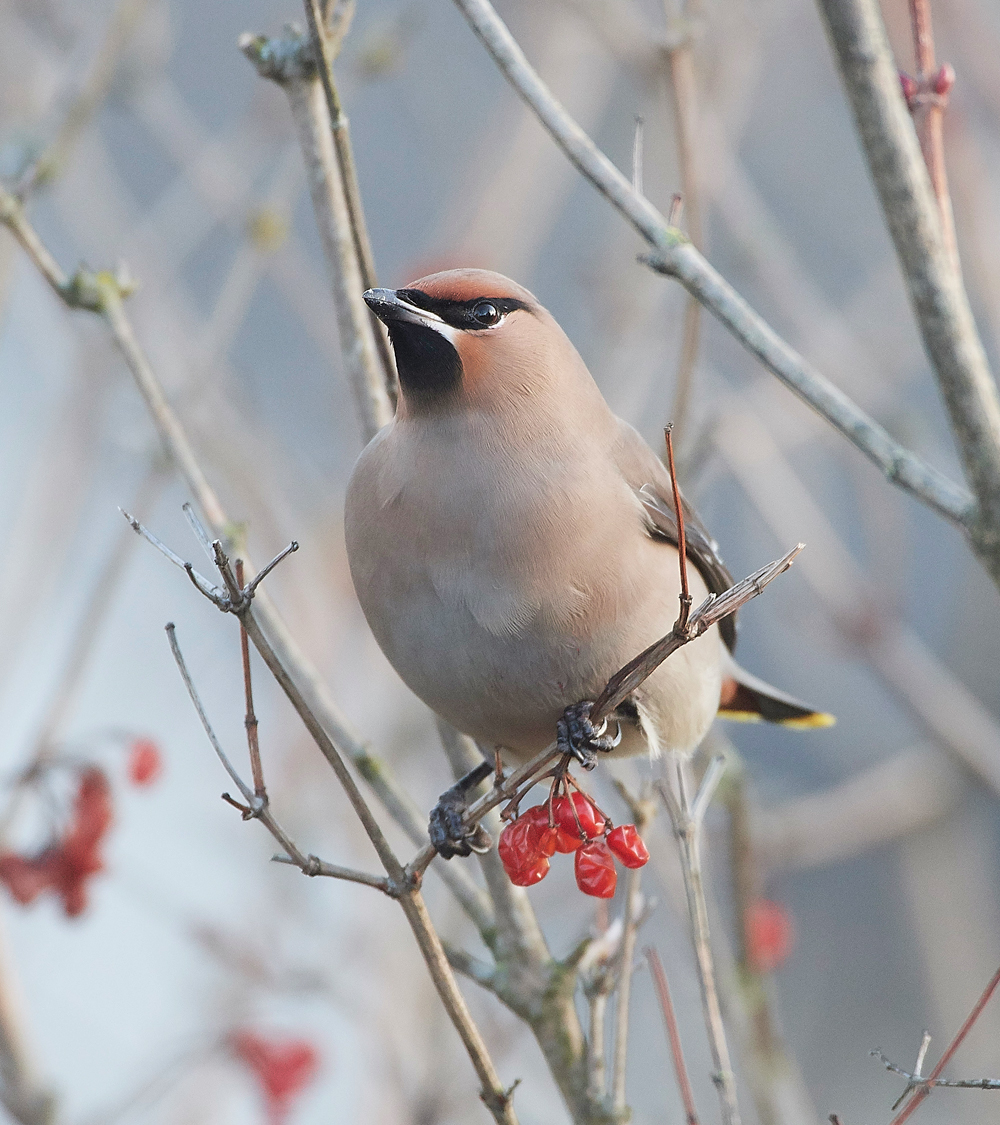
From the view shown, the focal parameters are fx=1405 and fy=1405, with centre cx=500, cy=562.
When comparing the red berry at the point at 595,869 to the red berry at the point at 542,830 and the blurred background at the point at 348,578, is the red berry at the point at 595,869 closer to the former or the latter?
the red berry at the point at 542,830

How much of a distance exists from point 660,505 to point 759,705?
933mm

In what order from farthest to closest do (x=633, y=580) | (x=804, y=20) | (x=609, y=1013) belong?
(x=609, y=1013), (x=804, y=20), (x=633, y=580)

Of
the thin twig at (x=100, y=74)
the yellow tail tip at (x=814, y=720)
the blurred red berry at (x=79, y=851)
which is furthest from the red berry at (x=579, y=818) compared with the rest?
the thin twig at (x=100, y=74)

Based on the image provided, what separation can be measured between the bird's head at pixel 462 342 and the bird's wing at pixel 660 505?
0.96 feet

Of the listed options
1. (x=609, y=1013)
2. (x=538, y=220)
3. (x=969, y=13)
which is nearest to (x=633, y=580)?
(x=969, y=13)

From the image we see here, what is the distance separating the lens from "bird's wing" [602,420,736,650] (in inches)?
113

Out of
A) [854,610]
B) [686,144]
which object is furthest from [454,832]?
[854,610]

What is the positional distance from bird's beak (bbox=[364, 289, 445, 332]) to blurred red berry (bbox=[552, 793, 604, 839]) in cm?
92

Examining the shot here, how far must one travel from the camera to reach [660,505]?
2943 mm

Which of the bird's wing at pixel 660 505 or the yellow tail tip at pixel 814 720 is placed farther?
the yellow tail tip at pixel 814 720

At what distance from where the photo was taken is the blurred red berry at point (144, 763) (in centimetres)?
356

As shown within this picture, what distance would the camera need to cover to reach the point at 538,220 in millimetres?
5469

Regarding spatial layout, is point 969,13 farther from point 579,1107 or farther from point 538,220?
point 579,1107

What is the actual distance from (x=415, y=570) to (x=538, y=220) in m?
3.19
